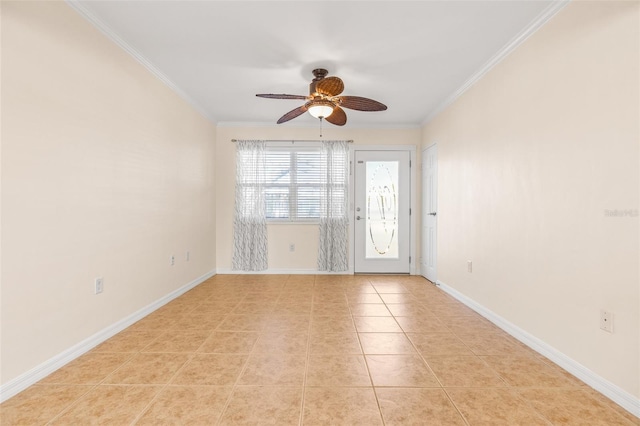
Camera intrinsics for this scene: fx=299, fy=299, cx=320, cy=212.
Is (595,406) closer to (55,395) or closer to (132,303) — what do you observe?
(55,395)

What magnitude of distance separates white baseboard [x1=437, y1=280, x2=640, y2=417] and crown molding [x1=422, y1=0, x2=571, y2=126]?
228 centimetres

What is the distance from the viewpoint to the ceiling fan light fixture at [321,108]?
2.91m

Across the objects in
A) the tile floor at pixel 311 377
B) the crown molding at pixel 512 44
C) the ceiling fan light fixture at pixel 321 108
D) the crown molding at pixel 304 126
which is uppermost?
the crown molding at pixel 304 126

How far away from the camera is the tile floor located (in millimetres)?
1483

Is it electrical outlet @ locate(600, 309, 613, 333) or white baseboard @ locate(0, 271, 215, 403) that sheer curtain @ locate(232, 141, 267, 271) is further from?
electrical outlet @ locate(600, 309, 613, 333)

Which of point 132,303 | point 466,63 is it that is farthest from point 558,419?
point 132,303

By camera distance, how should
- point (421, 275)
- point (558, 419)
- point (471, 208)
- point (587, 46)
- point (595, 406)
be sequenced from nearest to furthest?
point (558, 419) < point (595, 406) < point (587, 46) < point (471, 208) < point (421, 275)

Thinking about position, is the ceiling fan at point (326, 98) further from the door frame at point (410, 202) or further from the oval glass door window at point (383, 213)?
the oval glass door window at point (383, 213)

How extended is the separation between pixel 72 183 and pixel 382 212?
3.93 m

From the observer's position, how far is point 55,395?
1.63m

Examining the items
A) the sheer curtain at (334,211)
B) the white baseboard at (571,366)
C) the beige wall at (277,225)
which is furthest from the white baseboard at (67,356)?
the white baseboard at (571,366)

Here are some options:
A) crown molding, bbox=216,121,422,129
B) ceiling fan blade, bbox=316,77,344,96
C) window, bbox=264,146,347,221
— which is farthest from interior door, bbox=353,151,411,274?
ceiling fan blade, bbox=316,77,344,96

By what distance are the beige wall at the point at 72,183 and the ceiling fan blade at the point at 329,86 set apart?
167 centimetres

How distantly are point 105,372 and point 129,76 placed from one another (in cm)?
234
